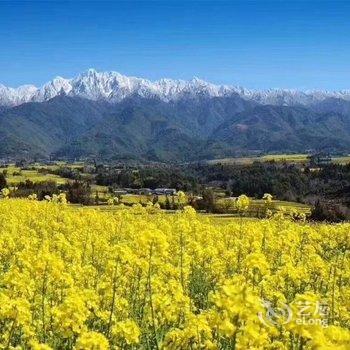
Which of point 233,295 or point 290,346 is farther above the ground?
point 233,295

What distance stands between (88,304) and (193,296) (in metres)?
5.45

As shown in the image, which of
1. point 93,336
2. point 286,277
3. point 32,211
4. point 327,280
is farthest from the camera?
point 32,211

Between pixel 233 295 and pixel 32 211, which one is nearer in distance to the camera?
pixel 233 295

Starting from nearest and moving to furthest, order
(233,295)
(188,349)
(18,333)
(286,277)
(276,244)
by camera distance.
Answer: (233,295), (188,349), (18,333), (286,277), (276,244)

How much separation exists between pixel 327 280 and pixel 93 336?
10.0 meters

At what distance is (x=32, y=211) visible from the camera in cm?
3450

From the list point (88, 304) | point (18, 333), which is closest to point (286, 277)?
point (88, 304)

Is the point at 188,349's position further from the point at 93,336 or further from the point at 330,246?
the point at 330,246

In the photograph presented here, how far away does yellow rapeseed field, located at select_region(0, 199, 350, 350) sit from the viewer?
6.90 metres

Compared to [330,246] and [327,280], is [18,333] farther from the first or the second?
[330,246]

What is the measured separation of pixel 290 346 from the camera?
9.54 m

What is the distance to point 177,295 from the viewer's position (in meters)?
11.6

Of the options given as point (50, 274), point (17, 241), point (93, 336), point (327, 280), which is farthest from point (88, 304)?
point (17, 241)

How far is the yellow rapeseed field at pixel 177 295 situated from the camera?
22.6 feet
